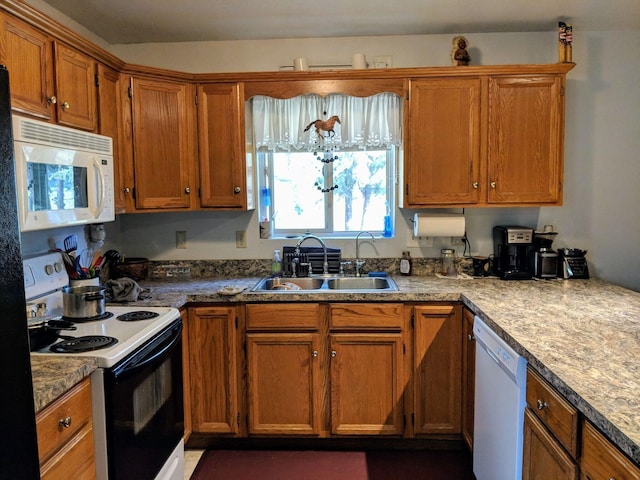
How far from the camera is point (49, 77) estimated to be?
1.99 metres

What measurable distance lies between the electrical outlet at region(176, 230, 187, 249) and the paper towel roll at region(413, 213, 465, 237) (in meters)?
1.53

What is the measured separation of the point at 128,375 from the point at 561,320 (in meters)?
1.67

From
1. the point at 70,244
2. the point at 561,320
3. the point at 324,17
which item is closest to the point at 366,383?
the point at 561,320

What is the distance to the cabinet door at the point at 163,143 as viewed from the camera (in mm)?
2684

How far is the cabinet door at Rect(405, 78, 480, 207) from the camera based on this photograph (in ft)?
8.91

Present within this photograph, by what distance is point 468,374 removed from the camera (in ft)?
8.09

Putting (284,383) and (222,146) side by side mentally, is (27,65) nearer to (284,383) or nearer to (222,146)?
(222,146)

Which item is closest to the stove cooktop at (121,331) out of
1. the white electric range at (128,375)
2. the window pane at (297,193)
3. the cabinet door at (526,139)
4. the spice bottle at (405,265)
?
the white electric range at (128,375)

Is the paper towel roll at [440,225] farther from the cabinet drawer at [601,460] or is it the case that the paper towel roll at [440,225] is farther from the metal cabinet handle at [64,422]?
the metal cabinet handle at [64,422]

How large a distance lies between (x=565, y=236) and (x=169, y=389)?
8.28 ft

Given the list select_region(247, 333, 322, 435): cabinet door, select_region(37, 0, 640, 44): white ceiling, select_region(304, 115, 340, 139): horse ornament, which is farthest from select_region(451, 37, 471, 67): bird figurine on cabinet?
select_region(247, 333, 322, 435): cabinet door

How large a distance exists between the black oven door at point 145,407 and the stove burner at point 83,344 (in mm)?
98

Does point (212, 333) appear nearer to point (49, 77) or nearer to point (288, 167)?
point (288, 167)

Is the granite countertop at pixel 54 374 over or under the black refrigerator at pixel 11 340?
under
